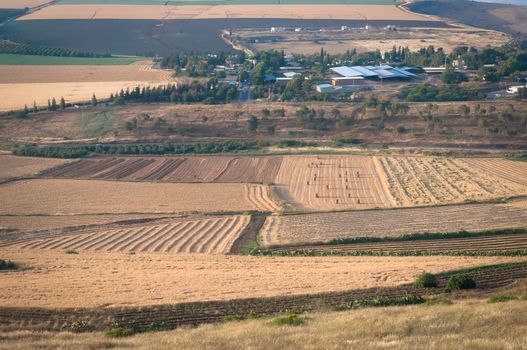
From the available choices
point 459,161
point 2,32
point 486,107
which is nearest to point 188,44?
point 2,32

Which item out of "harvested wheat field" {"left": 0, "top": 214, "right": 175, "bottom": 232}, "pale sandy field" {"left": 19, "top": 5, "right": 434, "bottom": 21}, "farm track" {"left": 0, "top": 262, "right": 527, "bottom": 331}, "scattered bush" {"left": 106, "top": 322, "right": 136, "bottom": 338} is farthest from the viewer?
"pale sandy field" {"left": 19, "top": 5, "right": 434, "bottom": 21}

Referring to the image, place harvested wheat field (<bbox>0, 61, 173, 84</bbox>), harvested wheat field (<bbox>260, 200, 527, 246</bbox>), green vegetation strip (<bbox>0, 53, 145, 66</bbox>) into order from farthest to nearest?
green vegetation strip (<bbox>0, 53, 145, 66</bbox>) < harvested wheat field (<bbox>0, 61, 173, 84</bbox>) < harvested wheat field (<bbox>260, 200, 527, 246</bbox>)

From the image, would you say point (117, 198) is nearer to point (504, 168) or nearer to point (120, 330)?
point (120, 330)

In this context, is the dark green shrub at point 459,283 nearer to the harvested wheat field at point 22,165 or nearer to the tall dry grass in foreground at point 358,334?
the tall dry grass in foreground at point 358,334

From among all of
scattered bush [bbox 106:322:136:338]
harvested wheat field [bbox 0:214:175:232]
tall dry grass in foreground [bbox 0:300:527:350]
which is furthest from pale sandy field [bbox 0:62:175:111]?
tall dry grass in foreground [bbox 0:300:527:350]

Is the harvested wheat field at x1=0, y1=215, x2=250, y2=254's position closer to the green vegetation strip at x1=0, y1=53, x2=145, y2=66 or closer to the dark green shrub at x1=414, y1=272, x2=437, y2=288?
the dark green shrub at x1=414, y1=272, x2=437, y2=288

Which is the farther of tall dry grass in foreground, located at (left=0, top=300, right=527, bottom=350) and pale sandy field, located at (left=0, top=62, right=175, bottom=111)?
pale sandy field, located at (left=0, top=62, right=175, bottom=111)
